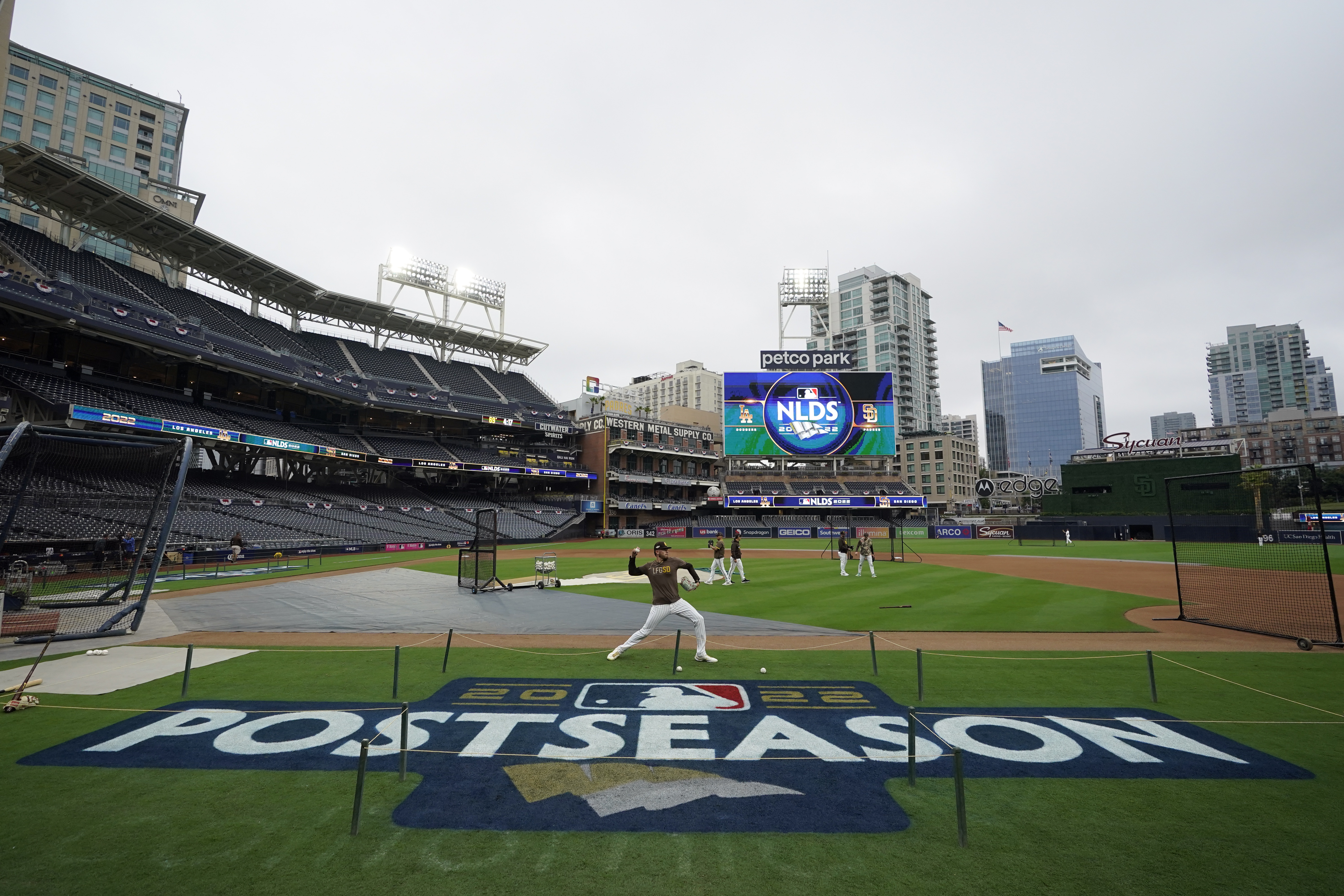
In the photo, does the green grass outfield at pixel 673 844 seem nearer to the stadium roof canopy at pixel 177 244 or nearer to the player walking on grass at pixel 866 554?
the player walking on grass at pixel 866 554

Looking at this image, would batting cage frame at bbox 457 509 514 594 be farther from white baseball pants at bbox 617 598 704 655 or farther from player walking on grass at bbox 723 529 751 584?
white baseball pants at bbox 617 598 704 655

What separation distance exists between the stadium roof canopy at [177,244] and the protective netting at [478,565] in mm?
34805

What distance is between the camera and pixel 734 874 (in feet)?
15.5

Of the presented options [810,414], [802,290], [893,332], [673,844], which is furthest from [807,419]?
[893,332]

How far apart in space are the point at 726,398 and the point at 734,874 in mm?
60156

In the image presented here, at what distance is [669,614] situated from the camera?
11258 millimetres

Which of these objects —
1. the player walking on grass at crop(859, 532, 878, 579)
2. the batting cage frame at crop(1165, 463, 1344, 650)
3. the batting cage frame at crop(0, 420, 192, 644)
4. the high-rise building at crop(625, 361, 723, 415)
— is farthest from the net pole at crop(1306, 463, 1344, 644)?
the high-rise building at crop(625, 361, 723, 415)

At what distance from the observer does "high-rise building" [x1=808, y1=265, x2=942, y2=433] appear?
130750mm

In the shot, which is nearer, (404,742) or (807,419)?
(404,742)

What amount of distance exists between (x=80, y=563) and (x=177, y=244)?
108ft

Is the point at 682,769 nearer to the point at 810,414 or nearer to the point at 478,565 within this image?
the point at 478,565

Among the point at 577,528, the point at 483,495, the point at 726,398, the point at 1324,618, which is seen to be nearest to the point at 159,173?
the point at 483,495

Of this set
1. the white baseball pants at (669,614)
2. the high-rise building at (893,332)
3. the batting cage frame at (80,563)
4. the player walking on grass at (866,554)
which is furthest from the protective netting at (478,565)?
the high-rise building at (893,332)

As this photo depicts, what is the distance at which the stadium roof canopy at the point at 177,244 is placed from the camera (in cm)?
3638
